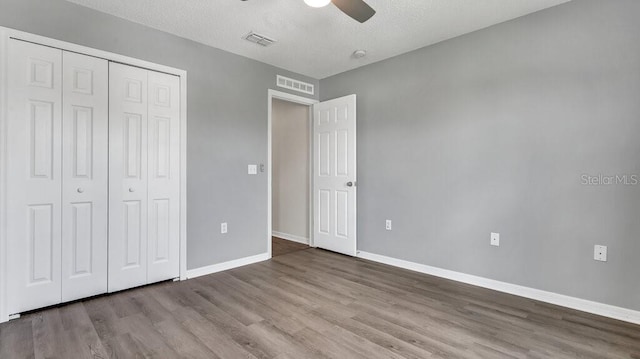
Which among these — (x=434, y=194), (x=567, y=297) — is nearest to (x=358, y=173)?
(x=434, y=194)

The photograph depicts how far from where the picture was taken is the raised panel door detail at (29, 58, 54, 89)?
2307 millimetres

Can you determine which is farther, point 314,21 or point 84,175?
point 314,21

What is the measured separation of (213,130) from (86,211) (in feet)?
4.54

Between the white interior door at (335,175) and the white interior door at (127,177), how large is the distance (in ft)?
7.25

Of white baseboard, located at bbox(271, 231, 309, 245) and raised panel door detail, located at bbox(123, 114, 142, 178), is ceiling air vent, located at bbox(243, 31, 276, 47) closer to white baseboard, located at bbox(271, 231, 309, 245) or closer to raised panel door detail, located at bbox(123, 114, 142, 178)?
raised panel door detail, located at bbox(123, 114, 142, 178)

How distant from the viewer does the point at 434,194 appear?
10.7 ft

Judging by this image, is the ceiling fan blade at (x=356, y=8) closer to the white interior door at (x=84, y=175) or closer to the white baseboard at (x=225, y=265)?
the white interior door at (x=84, y=175)

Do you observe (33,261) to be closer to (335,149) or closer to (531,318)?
(335,149)

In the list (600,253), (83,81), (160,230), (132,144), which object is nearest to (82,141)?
(132,144)

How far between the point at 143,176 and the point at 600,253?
3935 mm

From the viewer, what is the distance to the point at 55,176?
240cm

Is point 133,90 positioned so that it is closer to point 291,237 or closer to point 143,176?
point 143,176

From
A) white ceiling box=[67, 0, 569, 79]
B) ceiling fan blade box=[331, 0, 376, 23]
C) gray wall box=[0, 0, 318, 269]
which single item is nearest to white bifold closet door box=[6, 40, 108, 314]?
gray wall box=[0, 0, 318, 269]

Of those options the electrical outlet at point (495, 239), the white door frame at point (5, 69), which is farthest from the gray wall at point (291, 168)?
the electrical outlet at point (495, 239)
